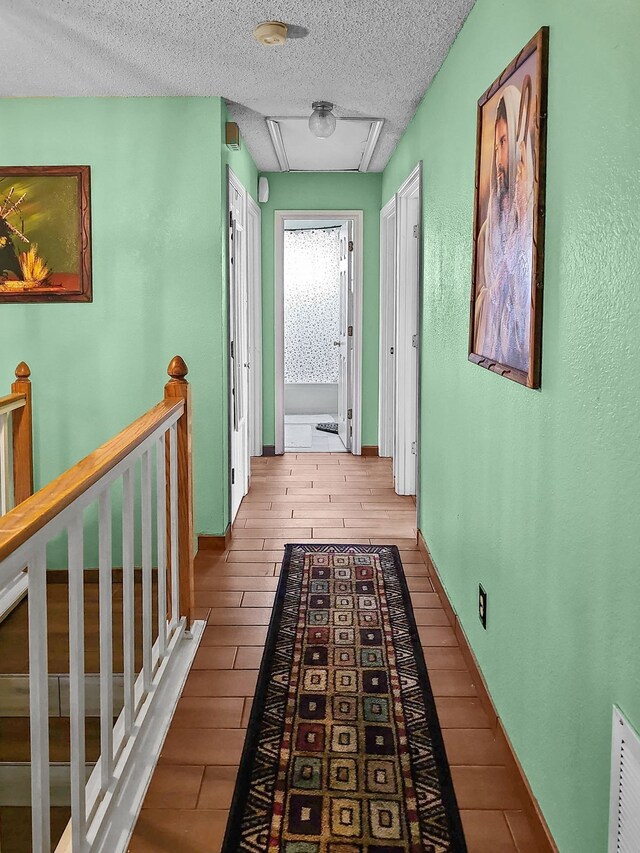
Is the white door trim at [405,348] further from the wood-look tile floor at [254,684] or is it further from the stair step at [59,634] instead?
the stair step at [59,634]

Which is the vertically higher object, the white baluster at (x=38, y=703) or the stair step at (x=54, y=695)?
the white baluster at (x=38, y=703)

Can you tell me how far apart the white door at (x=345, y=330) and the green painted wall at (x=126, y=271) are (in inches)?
105

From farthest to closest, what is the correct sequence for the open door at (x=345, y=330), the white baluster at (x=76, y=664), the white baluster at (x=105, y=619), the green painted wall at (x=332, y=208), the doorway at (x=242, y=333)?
1. the open door at (x=345, y=330)
2. the green painted wall at (x=332, y=208)
3. the doorway at (x=242, y=333)
4. the white baluster at (x=105, y=619)
5. the white baluster at (x=76, y=664)

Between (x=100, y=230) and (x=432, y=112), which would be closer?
(x=432, y=112)

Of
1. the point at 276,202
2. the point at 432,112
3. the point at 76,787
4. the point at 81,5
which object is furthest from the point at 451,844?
the point at 276,202

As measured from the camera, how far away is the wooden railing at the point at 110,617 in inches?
56.4

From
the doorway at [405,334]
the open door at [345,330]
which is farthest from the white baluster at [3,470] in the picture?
the open door at [345,330]

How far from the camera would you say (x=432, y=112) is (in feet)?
12.4

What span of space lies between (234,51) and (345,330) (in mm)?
3750

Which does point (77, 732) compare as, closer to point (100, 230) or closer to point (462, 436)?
point (462, 436)

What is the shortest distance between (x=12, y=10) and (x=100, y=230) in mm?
1357

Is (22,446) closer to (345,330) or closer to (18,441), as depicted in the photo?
(18,441)

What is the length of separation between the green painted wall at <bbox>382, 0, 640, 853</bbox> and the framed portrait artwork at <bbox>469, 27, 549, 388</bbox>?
52mm

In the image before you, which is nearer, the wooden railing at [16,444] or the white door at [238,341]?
the wooden railing at [16,444]
